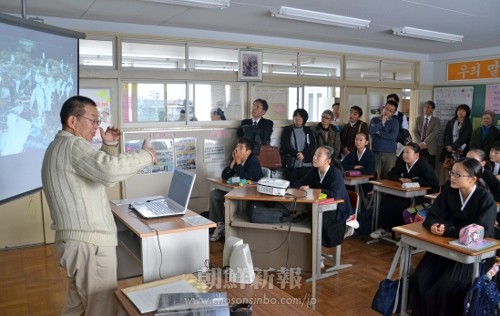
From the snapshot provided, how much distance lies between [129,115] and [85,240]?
3.31m

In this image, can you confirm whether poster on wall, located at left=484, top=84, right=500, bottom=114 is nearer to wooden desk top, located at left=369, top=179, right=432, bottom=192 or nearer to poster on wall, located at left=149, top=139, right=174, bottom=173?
wooden desk top, located at left=369, top=179, right=432, bottom=192

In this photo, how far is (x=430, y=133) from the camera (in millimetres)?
7277

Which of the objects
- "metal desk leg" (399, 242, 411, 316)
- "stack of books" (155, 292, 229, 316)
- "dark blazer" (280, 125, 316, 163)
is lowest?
"metal desk leg" (399, 242, 411, 316)

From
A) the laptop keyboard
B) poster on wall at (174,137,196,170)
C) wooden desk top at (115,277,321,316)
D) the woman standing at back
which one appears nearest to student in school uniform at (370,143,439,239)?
the woman standing at back

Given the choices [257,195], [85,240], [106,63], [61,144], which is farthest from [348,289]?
[106,63]

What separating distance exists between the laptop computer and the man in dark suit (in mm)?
2627

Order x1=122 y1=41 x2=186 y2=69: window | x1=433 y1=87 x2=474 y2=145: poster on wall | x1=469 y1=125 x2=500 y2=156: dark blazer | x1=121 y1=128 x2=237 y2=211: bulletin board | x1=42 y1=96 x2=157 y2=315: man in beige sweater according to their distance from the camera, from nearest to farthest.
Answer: x1=42 y1=96 x2=157 y2=315: man in beige sweater → x1=122 y1=41 x2=186 y2=69: window → x1=121 y1=128 x2=237 y2=211: bulletin board → x1=469 y1=125 x2=500 y2=156: dark blazer → x1=433 y1=87 x2=474 y2=145: poster on wall

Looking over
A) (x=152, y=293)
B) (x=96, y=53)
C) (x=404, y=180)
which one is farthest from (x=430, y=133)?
(x=152, y=293)

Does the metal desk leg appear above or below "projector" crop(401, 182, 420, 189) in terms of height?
below

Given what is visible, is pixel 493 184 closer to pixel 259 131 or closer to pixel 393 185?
pixel 393 185

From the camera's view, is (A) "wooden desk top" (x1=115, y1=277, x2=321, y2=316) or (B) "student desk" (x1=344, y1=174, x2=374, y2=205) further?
(B) "student desk" (x1=344, y1=174, x2=374, y2=205)

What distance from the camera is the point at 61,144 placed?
6.51 ft

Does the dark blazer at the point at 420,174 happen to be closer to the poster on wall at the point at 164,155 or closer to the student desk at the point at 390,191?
the student desk at the point at 390,191

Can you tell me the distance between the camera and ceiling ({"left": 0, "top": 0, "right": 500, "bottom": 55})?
4012mm
